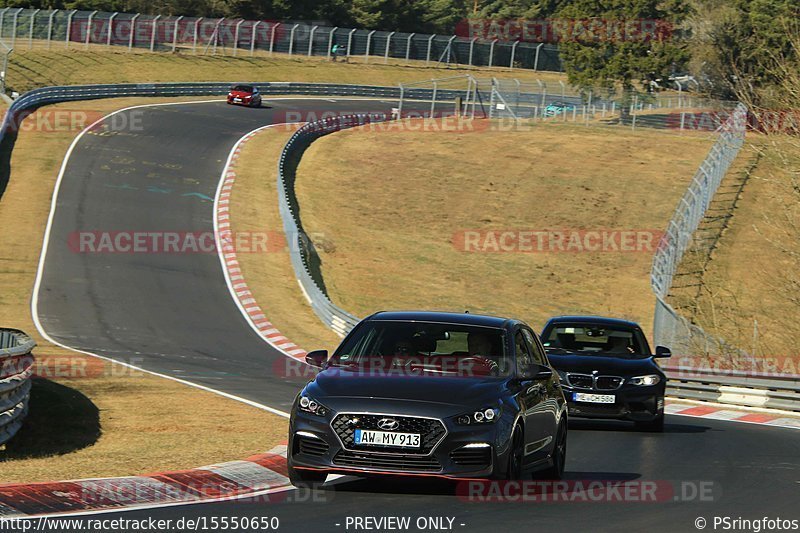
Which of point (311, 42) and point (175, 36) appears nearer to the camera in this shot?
point (175, 36)

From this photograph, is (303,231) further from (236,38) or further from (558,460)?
(236,38)

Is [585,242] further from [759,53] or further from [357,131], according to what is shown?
[759,53]

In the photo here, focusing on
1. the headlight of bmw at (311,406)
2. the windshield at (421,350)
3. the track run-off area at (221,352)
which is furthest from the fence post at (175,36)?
Result: the headlight of bmw at (311,406)

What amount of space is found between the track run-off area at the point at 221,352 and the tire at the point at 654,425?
0.26 m

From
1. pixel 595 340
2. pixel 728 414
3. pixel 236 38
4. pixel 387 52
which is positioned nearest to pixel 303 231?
pixel 728 414

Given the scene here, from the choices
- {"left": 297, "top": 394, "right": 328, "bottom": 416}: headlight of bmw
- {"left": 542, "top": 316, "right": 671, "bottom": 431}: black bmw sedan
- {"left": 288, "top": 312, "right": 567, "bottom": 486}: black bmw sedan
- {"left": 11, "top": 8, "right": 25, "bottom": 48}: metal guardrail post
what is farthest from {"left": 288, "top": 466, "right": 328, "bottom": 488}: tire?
{"left": 11, "top": 8, "right": 25, "bottom": 48}: metal guardrail post

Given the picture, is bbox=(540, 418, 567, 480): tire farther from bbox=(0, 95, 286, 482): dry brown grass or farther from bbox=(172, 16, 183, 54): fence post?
bbox=(172, 16, 183, 54): fence post

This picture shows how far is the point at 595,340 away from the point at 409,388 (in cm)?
833

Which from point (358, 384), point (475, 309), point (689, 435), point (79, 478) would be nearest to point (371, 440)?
point (358, 384)

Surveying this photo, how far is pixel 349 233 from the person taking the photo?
1748 inches

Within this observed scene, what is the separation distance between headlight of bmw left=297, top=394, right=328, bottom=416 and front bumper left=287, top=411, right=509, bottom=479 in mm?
94

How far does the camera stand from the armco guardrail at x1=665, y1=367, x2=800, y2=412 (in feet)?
72.6

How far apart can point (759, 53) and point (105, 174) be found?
44.1m

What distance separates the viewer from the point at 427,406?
9.77 m
